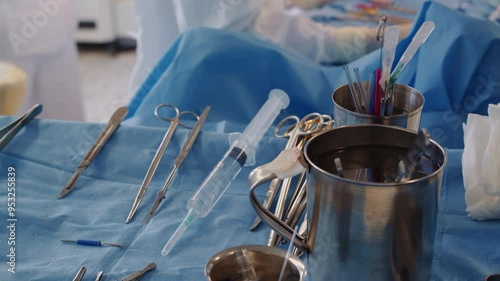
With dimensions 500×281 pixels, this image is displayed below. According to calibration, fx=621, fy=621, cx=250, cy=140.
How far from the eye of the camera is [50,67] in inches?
74.5

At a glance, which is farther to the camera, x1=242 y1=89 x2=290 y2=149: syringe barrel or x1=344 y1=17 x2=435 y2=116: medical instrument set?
x1=242 y1=89 x2=290 y2=149: syringe barrel

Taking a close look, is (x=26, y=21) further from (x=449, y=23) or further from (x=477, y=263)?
(x=477, y=263)

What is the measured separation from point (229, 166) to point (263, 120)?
0.34 ft

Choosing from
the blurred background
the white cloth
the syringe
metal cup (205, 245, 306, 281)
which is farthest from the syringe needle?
the blurred background

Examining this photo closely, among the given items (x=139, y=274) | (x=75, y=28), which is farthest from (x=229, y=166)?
(x=75, y=28)

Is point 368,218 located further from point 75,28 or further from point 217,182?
point 75,28

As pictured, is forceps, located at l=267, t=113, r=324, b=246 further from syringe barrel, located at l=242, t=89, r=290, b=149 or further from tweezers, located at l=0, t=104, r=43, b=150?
tweezers, located at l=0, t=104, r=43, b=150

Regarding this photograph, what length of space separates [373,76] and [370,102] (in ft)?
0.10

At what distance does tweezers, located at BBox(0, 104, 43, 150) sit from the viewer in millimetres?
889

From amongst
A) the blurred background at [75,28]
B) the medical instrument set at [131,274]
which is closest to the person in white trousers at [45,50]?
the blurred background at [75,28]

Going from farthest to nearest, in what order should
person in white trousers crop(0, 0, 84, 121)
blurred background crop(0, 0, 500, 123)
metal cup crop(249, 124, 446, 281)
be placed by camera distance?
person in white trousers crop(0, 0, 84, 121) < blurred background crop(0, 0, 500, 123) < metal cup crop(249, 124, 446, 281)

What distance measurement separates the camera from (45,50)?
1.85m

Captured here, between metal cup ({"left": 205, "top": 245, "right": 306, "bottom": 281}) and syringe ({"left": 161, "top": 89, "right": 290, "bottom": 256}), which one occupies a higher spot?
metal cup ({"left": 205, "top": 245, "right": 306, "bottom": 281})

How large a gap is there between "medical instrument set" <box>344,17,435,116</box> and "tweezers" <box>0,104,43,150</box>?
19.5 inches
